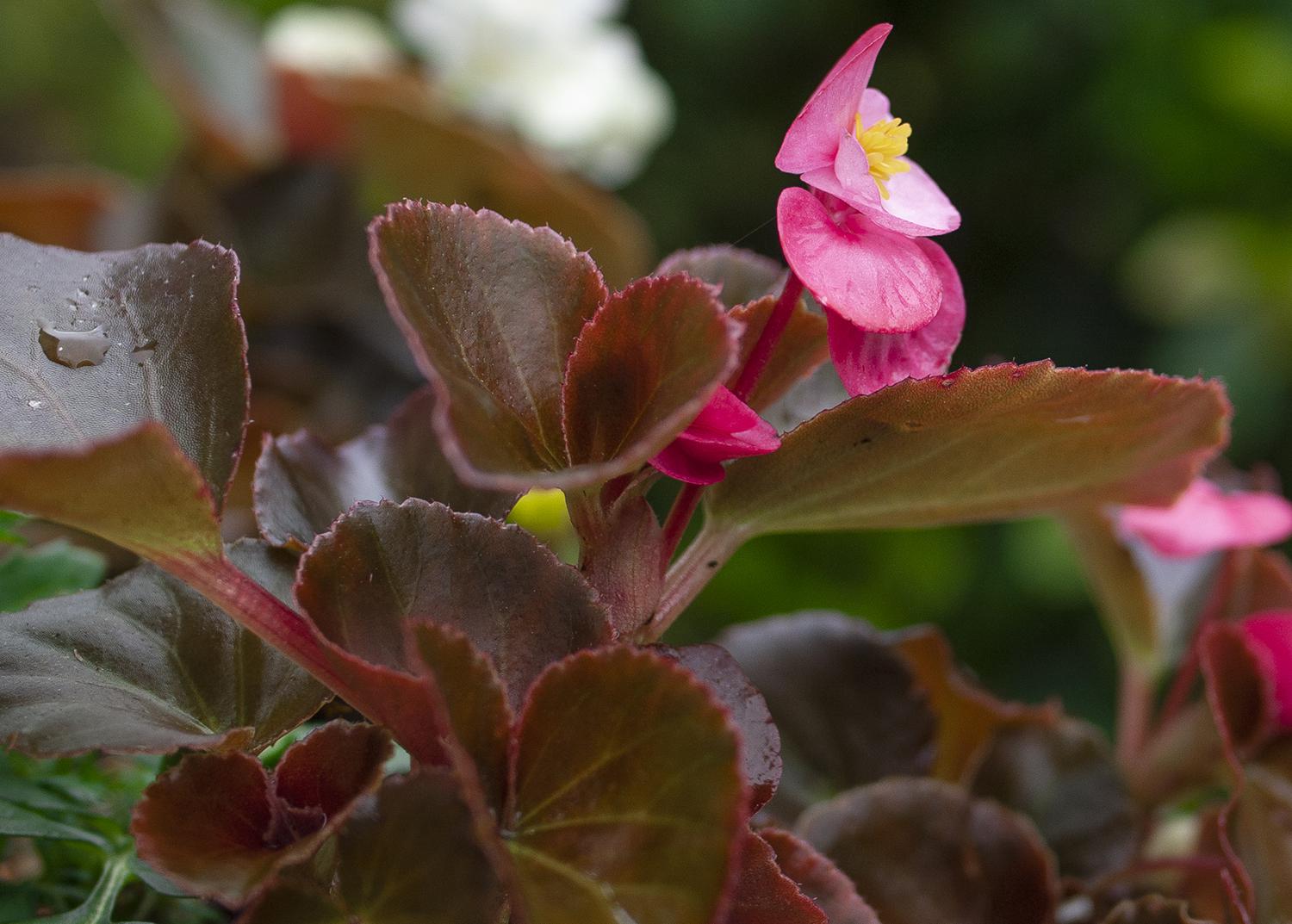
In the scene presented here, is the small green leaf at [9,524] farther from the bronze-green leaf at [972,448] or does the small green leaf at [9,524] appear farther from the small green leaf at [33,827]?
the bronze-green leaf at [972,448]

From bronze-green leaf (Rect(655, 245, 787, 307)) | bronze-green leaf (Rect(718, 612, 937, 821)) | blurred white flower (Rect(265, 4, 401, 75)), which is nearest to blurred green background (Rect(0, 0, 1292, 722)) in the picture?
blurred white flower (Rect(265, 4, 401, 75))

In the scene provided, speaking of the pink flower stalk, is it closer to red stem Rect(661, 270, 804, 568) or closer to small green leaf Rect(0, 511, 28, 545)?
red stem Rect(661, 270, 804, 568)

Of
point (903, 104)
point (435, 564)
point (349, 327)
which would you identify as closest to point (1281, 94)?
point (903, 104)

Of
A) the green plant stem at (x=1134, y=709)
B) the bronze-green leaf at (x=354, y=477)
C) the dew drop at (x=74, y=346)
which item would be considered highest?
the dew drop at (x=74, y=346)

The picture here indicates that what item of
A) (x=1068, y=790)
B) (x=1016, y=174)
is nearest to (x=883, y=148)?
(x=1068, y=790)

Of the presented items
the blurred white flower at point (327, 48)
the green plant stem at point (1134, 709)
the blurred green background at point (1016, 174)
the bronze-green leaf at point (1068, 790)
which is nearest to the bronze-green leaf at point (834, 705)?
the bronze-green leaf at point (1068, 790)

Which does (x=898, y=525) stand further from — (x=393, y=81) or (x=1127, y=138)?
(x=1127, y=138)

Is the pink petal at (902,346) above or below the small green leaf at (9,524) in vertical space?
above
